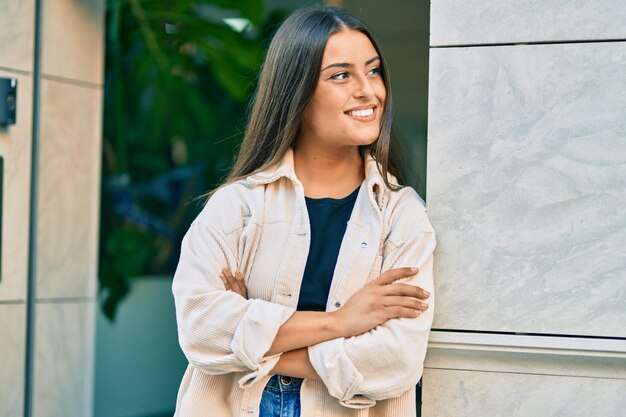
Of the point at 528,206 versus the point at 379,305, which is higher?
the point at 528,206

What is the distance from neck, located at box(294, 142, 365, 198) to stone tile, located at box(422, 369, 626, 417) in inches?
27.4

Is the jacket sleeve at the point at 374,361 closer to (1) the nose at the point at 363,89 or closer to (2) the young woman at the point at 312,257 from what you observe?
(2) the young woman at the point at 312,257

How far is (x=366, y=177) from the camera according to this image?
3.21 m

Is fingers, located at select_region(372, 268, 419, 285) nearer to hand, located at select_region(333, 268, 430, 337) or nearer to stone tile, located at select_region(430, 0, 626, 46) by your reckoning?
hand, located at select_region(333, 268, 430, 337)

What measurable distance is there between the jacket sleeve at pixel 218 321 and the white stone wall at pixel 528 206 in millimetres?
636

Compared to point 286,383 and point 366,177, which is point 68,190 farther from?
point 286,383

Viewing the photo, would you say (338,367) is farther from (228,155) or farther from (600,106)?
(228,155)

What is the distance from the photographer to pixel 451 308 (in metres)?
3.18

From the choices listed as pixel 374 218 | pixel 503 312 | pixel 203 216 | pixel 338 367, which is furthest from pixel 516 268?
pixel 203 216

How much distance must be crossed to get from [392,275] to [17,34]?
3007mm

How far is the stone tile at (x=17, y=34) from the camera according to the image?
4918 mm

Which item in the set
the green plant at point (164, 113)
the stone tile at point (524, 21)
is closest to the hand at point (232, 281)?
the stone tile at point (524, 21)

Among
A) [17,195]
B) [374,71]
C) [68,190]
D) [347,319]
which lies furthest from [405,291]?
[68,190]

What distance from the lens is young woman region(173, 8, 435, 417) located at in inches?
113
